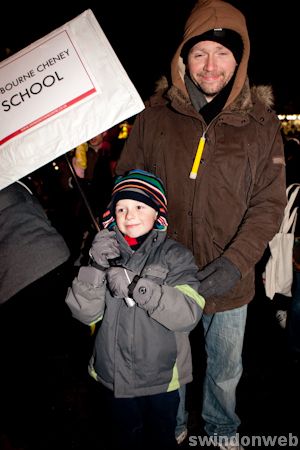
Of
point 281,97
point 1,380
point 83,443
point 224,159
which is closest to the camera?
point 224,159

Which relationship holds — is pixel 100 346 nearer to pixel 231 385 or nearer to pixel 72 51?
pixel 231 385

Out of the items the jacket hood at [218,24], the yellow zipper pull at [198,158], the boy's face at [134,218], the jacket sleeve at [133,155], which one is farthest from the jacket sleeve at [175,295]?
the jacket hood at [218,24]

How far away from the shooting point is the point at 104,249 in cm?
167

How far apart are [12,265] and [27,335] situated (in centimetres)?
248

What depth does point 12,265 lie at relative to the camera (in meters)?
1.46

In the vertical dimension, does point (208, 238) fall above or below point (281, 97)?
below

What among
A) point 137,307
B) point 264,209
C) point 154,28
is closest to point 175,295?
point 137,307

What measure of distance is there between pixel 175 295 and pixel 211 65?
1.33 metres

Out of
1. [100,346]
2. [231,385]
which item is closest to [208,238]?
[100,346]

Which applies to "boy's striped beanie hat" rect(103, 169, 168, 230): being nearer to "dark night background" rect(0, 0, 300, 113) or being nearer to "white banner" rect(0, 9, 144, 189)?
"white banner" rect(0, 9, 144, 189)

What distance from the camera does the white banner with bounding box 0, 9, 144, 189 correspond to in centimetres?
144

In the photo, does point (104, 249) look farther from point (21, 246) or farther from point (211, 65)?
point (211, 65)

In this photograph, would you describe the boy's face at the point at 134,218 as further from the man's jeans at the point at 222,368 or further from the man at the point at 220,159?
the man's jeans at the point at 222,368

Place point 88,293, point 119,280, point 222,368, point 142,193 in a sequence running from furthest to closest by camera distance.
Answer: point 222,368 → point 142,193 → point 88,293 → point 119,280
